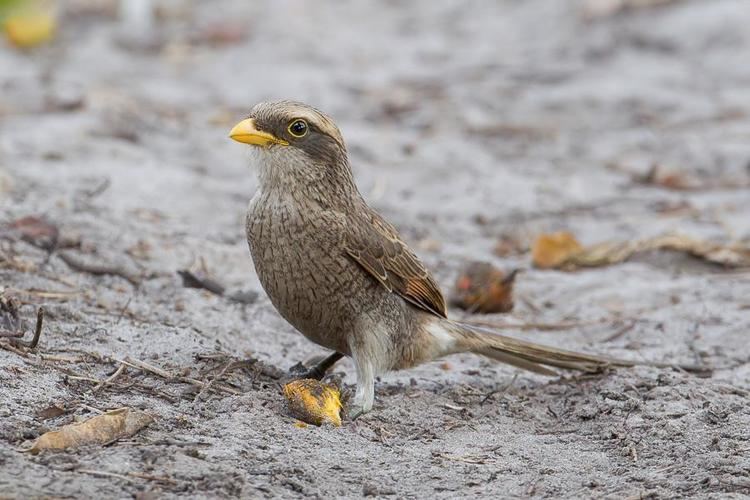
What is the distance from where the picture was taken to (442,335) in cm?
576

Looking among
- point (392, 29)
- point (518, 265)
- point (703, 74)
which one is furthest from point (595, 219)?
point (392, 29)

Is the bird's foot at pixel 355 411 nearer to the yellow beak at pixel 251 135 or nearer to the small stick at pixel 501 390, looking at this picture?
the small stick at pixel 501 390

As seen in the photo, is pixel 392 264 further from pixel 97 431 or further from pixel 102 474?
pixel 102 474

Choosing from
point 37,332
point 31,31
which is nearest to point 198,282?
point 37,332

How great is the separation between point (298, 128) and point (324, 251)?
0.60 metres

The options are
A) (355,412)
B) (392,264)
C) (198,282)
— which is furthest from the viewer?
(198,282)

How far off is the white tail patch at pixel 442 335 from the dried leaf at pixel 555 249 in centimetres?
209

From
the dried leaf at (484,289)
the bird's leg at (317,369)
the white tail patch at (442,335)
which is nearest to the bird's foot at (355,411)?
the bird's leg at (317,369)

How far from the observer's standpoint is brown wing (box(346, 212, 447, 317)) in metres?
5.25

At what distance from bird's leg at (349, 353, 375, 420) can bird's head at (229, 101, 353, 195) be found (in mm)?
818

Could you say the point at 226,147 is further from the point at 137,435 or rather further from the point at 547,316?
the point at 137,435

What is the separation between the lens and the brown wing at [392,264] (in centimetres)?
525

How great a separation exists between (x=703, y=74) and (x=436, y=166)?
3757 millimetres

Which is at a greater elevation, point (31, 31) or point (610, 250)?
point (31, 31)
